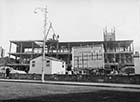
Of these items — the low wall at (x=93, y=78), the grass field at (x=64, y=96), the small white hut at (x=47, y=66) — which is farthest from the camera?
the small white hut at (x=47, y=66)

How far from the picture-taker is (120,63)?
197 ft

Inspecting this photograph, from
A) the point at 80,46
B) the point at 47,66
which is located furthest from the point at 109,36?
Answer: the point at 47,66

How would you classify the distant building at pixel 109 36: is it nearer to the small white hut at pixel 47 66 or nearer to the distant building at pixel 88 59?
the distant building at pixel 88 59

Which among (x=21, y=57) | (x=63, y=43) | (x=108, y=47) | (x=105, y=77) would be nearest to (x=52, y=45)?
(x=63, y=43)

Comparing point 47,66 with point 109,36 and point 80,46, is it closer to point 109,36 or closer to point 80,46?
point 80,46

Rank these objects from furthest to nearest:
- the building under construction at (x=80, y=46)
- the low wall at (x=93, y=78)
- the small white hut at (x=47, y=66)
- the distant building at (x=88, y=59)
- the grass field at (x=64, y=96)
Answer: the building under construction at (x=80, y=46) → the distant building at (x=88, y=59) → the small white hut at (x=47, y=66) → the low wall at (x=93, y=78) → the grass field at (x=64, y=96)

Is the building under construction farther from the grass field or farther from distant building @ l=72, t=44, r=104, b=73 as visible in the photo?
the grass field

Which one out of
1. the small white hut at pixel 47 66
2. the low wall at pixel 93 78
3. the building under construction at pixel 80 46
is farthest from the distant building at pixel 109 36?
the low wall at pixel 93 78

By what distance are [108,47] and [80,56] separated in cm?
2028

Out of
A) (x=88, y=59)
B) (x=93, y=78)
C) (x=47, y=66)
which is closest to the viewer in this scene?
(x=93, y=78)

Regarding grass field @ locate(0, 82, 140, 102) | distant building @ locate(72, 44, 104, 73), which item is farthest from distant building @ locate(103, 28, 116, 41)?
grass field @ locate(0, 82, 140, 102)

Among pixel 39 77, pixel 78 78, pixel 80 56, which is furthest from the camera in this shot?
pixel 80 56

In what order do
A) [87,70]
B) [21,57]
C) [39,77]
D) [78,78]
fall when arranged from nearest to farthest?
[78,78], [39,77], [87,70], [21,57]

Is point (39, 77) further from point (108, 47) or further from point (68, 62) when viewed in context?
point (108, 47)
